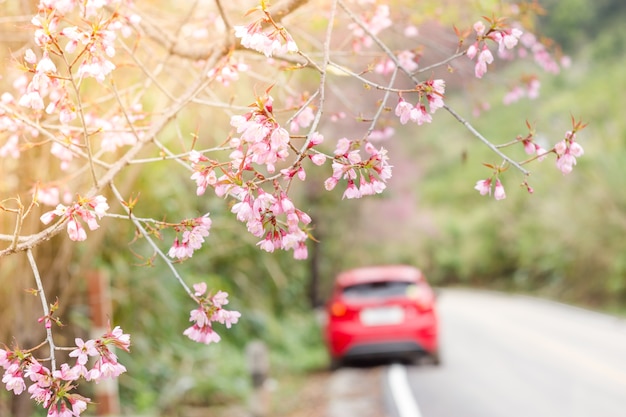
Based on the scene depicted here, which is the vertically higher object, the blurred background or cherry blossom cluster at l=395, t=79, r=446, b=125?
cherry blossom cluster at l=395, t=79, r=446, b=125

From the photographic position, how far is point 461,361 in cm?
1419

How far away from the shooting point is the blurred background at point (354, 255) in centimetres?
899

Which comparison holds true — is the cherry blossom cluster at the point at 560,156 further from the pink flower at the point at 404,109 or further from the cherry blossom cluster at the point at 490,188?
the pink flower at the point at 404,109

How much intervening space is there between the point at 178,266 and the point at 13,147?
6.75m

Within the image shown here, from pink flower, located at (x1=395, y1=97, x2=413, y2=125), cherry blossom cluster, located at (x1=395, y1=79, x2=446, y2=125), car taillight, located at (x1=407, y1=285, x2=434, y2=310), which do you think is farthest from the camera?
car taillight, located at (x1=407, y1=285, x2=434, y2=310)

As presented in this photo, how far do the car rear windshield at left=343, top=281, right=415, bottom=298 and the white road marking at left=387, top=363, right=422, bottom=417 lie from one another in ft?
3.80

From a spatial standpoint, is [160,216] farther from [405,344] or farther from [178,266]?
[405,344]

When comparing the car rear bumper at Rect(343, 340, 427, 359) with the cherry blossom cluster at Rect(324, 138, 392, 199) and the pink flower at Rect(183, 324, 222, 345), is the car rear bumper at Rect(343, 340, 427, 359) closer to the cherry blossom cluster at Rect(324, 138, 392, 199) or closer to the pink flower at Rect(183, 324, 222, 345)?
the pink flower at Rect(183, 324, 222, 345)

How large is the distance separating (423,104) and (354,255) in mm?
27072

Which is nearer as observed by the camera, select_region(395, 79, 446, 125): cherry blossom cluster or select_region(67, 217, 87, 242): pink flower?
select_region(67, 217, 87, 242): pink flower

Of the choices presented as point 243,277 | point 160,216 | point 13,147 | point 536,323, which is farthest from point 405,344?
point 13,147

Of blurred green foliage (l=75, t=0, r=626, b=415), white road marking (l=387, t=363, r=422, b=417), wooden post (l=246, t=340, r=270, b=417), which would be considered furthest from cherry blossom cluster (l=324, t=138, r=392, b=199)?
white road marking (l=387, t=363, r=422, b=417)

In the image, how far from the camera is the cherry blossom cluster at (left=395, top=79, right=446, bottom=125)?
115 inches

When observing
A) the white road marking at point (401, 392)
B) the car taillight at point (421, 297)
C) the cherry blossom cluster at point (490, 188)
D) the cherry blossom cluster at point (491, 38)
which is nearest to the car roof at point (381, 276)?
the car taillight at point (421, 297)
